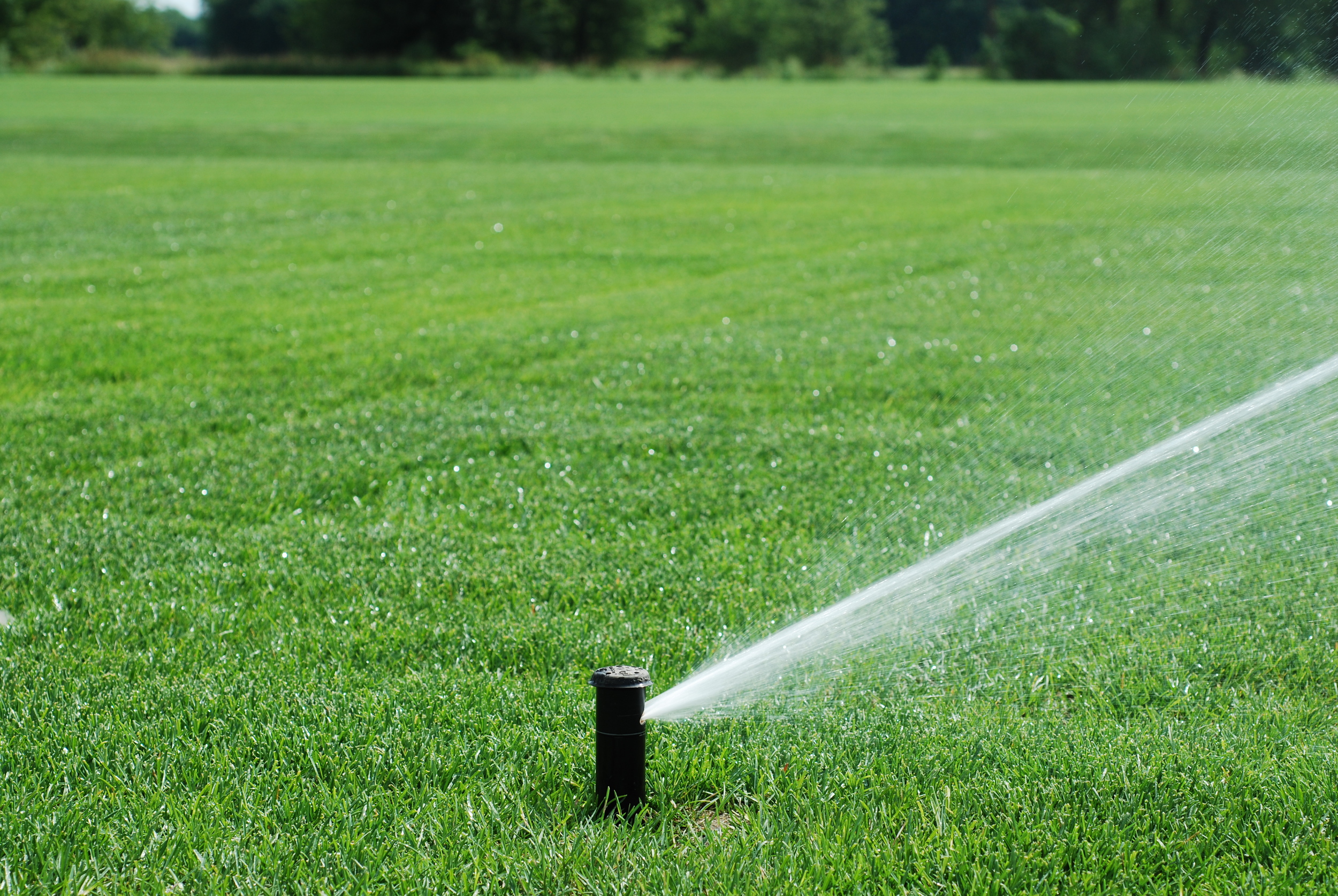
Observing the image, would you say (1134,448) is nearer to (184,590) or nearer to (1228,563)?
(1228,563)

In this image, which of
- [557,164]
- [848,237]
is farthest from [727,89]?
[848,237]

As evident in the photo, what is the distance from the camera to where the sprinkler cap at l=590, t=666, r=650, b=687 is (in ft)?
5.52

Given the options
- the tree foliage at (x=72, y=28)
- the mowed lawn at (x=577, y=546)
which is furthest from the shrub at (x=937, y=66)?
the mowed lawn at (x=577, y=546)

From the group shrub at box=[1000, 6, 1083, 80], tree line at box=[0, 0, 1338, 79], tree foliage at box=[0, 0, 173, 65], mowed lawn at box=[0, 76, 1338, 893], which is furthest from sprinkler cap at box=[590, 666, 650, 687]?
shrub at box=[1000, 6, 1083, 80]

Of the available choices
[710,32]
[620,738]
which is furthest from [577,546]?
[710,32]

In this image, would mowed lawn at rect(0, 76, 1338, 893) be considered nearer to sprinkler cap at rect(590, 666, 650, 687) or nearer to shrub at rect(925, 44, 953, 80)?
sprinkler cap at rect(590, 666, 650, 687)

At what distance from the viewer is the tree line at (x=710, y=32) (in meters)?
55.6

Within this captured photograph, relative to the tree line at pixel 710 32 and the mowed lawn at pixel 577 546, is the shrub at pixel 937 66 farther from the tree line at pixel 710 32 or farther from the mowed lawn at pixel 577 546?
the mowed lawn at pixel 577 546

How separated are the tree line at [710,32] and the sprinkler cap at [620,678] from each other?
47.6m

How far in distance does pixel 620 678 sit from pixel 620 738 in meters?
0.15

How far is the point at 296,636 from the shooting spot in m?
2.53

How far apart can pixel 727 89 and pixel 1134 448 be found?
39.5 m

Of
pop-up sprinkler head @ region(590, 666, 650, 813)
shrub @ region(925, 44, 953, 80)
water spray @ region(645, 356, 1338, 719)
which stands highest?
shrub @ region(925, 44, 953, 80)

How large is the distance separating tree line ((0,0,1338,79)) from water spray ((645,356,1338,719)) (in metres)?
45.2
